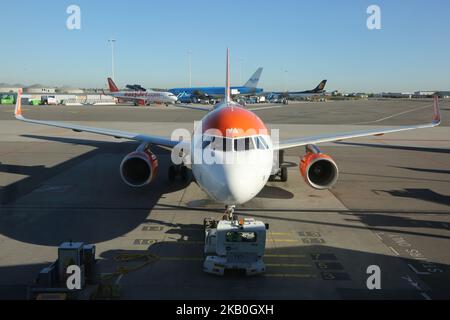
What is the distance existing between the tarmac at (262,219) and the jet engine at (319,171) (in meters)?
0.69

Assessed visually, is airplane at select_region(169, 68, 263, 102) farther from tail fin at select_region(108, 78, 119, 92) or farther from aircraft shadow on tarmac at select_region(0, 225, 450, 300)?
aircraft shadow on tarmac at select_region(0, 225, 450, 300)

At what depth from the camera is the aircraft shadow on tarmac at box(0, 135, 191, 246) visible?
36.1 feet

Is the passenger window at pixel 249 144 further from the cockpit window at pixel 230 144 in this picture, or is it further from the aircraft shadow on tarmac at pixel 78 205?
the aircraft shadow on tarmac at pixel 78 205

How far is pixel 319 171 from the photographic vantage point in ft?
49.4

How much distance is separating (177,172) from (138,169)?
286 centimetres

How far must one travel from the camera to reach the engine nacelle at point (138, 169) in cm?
1433

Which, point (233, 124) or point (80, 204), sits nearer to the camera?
point (233, 124)

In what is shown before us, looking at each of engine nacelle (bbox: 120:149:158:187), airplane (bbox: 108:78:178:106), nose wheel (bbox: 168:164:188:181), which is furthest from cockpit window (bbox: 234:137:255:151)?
airplane (bbox: 108:78:178:106)

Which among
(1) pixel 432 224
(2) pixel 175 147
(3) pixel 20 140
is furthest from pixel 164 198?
(3) pixel 20 140

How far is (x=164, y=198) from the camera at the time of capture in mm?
14664

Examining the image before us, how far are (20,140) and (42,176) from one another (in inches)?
555

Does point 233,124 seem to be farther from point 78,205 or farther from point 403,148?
point 403,148

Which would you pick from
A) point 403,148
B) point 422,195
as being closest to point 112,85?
point 403,148
